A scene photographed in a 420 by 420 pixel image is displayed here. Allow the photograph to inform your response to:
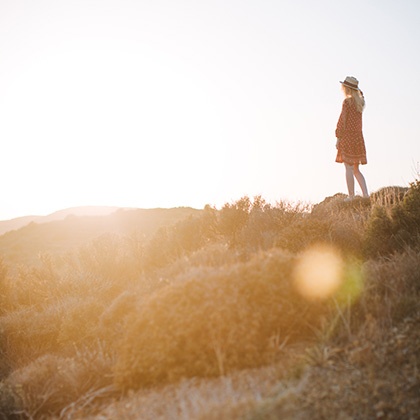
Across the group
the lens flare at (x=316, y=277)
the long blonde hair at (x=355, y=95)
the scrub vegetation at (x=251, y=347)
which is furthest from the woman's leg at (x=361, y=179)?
the lens flare at (x=316, y=277)

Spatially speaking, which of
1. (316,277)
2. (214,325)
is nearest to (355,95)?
(316,277)

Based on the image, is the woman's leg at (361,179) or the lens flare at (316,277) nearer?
the lens flare at (316,277)

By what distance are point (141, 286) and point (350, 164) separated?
650 cm

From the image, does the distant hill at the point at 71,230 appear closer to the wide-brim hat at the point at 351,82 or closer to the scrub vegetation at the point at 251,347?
the wide-brim hat at the point at 351,82

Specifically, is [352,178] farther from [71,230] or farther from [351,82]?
[71,230]

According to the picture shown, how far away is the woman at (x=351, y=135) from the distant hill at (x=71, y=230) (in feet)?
42.7

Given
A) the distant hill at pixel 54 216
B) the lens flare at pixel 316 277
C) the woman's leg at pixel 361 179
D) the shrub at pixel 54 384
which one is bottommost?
the shrub at pixel 54 384

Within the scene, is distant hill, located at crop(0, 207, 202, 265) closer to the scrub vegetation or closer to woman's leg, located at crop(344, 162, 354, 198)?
woman's leg, located at crop(344, 162, 354, 198)

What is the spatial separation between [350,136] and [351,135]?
2.0 inches

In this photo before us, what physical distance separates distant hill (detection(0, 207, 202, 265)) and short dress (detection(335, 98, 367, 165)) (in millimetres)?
13023

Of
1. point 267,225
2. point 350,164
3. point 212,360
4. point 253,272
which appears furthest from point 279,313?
point 350,164

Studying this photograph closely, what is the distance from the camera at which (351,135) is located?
1141 cm

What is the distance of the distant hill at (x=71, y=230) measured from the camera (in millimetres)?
26359

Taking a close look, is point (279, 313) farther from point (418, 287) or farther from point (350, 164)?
point (350, 164)
